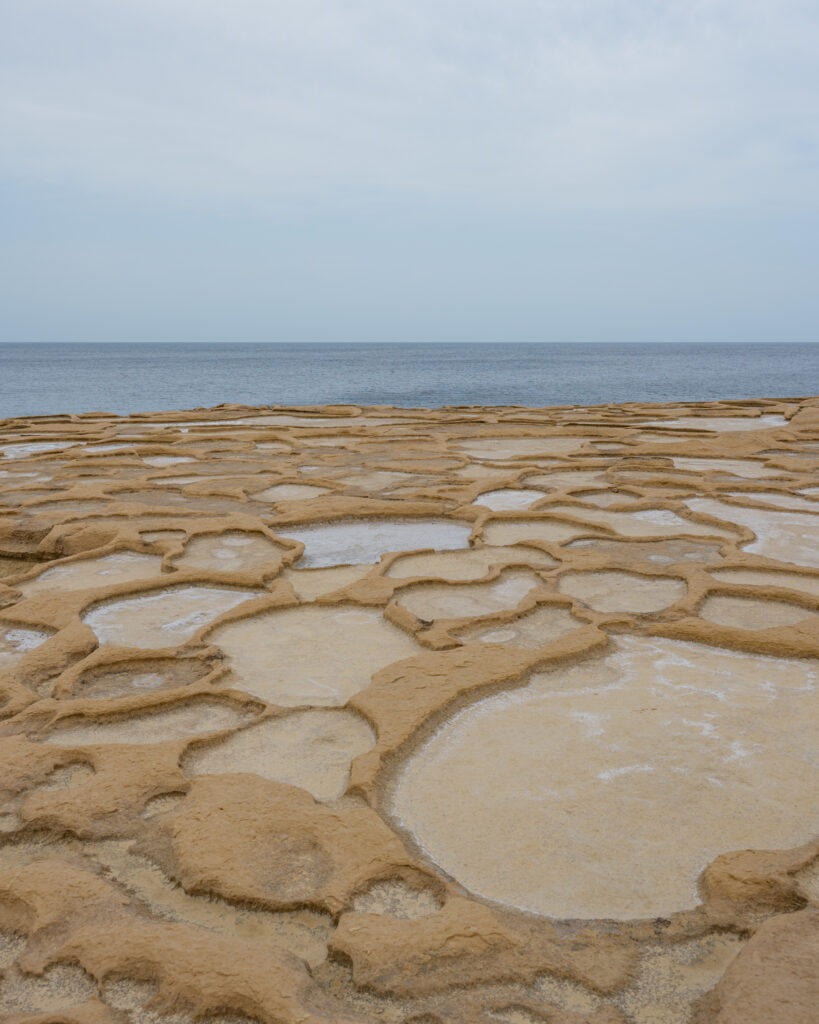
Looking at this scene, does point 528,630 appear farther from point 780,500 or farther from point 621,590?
point 780,500

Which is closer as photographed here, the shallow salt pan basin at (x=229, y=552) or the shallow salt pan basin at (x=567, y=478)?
the shallow salt pan basin at (x=229, y=552)

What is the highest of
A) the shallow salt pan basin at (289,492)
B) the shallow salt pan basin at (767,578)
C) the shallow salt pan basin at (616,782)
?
the shallow salt pan basin at (767,578)

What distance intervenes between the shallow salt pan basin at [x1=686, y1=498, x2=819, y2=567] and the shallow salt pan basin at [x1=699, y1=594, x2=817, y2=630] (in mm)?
685

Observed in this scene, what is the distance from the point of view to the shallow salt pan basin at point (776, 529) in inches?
175

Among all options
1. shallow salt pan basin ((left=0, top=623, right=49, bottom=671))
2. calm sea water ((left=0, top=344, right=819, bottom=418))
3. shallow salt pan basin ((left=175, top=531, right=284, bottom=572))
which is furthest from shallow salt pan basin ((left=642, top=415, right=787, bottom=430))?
calm sea water ((left=0, top=344, right=819, bottom=418))

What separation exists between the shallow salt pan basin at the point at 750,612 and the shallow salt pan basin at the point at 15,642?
2.62 metres

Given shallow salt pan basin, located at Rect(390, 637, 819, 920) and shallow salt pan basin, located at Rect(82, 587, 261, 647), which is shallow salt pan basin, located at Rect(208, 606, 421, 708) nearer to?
shallow salt pan basin, located at Rect(82, 587, 261, 647)

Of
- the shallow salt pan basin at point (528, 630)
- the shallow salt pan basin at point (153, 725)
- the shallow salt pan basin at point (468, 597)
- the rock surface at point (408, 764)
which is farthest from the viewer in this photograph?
the shallow salt pan basin at point (468, 597)

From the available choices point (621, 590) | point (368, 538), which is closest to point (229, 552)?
point (368, 538)

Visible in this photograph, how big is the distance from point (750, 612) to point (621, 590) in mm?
548

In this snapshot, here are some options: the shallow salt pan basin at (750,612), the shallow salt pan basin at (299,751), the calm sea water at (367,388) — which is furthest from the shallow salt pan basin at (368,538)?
the calm sea water at (367,388)

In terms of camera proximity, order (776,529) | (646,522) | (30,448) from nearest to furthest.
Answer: (776,529), (646,522), (30,448)

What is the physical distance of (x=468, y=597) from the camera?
12.6 ft

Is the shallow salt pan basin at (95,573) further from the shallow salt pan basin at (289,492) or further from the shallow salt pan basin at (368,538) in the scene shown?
the shallow salt pan basin at (289,492)
